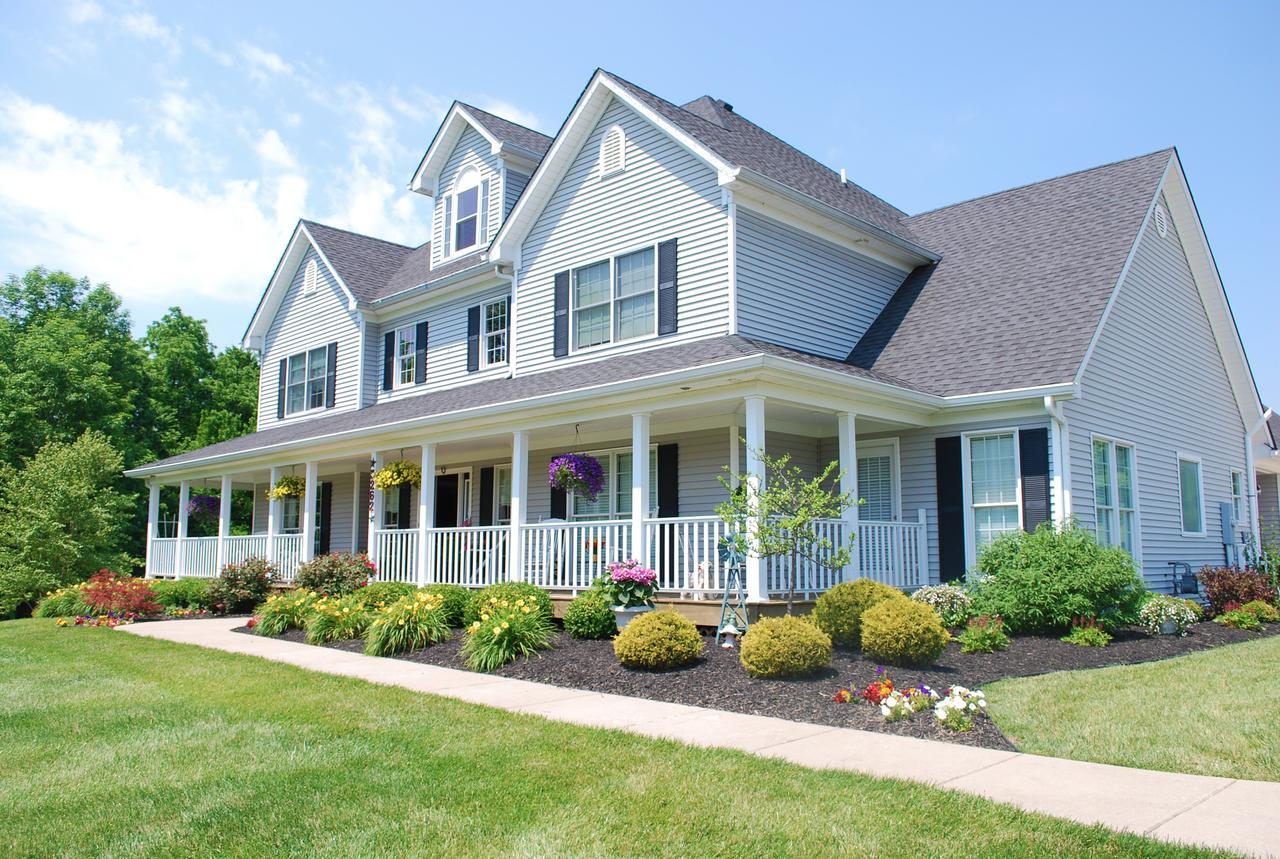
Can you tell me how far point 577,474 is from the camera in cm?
1435

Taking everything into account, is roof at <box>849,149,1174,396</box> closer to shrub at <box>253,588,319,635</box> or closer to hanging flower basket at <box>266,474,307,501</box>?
shrub at <box>253,588,319,635</box>

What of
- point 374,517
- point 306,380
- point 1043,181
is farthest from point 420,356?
point 1043,181

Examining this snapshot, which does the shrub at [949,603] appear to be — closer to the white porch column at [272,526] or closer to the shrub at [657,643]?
the shrub at [657,643]

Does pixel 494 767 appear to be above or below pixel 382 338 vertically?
below

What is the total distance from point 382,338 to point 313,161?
7.46 meters

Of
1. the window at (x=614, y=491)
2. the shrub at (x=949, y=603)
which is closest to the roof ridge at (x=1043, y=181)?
the window at (x=614, y=491)

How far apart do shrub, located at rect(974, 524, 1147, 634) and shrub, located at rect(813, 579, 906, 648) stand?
2.33 metres

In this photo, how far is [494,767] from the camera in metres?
6.05

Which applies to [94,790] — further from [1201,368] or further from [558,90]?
[1201,368]

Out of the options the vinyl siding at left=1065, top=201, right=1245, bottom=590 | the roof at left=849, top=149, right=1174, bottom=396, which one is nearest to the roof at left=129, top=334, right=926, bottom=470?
the roof at left=849, top=149, right=1174, bottom=396

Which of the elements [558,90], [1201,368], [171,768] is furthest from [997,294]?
[171,768]

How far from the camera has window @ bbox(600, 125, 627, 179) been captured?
15.7 metres

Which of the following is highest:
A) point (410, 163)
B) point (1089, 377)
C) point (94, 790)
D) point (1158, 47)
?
point (410, 163)

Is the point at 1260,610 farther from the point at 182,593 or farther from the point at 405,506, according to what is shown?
the point at 182,593
